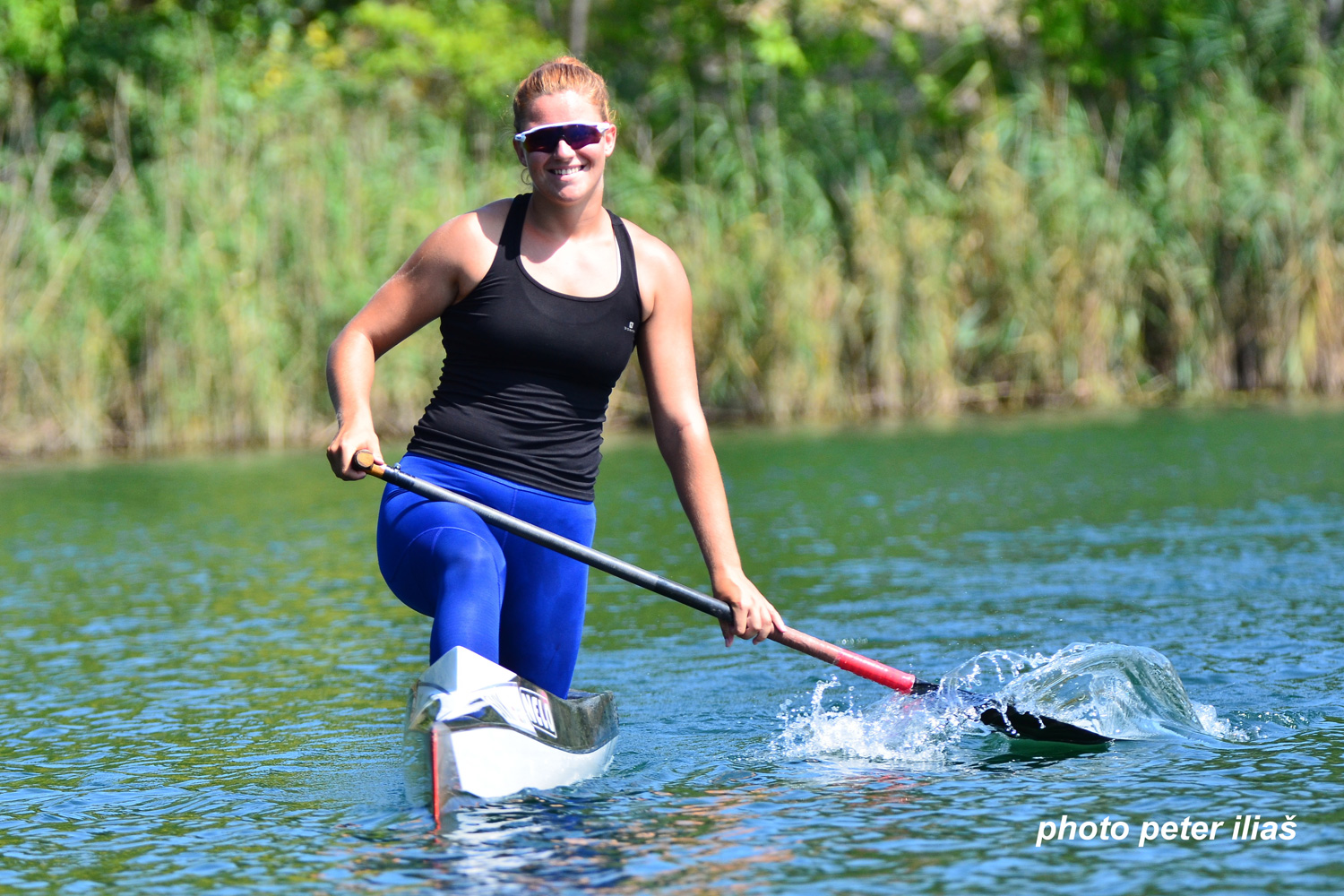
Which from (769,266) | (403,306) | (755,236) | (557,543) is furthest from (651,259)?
(755,236)

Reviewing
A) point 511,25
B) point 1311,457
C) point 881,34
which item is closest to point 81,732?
point 1311,457

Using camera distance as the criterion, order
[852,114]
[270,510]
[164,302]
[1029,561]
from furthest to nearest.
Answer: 1. [852,114]
2. [164,302]
3. [270,510]
4. [1029,561]

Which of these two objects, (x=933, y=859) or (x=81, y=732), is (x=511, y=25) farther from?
(x=933, y=859)

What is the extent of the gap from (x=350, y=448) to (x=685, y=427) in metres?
0.84

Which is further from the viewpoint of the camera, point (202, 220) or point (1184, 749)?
point (202, 220)

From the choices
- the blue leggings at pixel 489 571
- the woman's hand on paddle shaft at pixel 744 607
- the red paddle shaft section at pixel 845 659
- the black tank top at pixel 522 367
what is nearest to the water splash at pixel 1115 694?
the red paddle shaft section at pixel 845 659

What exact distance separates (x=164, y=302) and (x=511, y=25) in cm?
988

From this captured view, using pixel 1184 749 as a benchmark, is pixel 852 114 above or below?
above

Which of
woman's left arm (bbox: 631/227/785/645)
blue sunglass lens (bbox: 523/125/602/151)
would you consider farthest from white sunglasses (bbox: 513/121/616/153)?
woman's left arm (bbox: 631/227/785/645)

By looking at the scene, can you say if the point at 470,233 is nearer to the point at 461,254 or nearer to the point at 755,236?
the point at 461,254

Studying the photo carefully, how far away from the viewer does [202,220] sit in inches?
664

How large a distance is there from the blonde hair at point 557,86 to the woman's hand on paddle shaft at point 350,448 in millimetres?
807

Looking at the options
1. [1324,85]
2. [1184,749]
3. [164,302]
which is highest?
[1324,85]

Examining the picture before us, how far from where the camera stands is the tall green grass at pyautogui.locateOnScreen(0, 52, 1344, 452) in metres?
16.5
